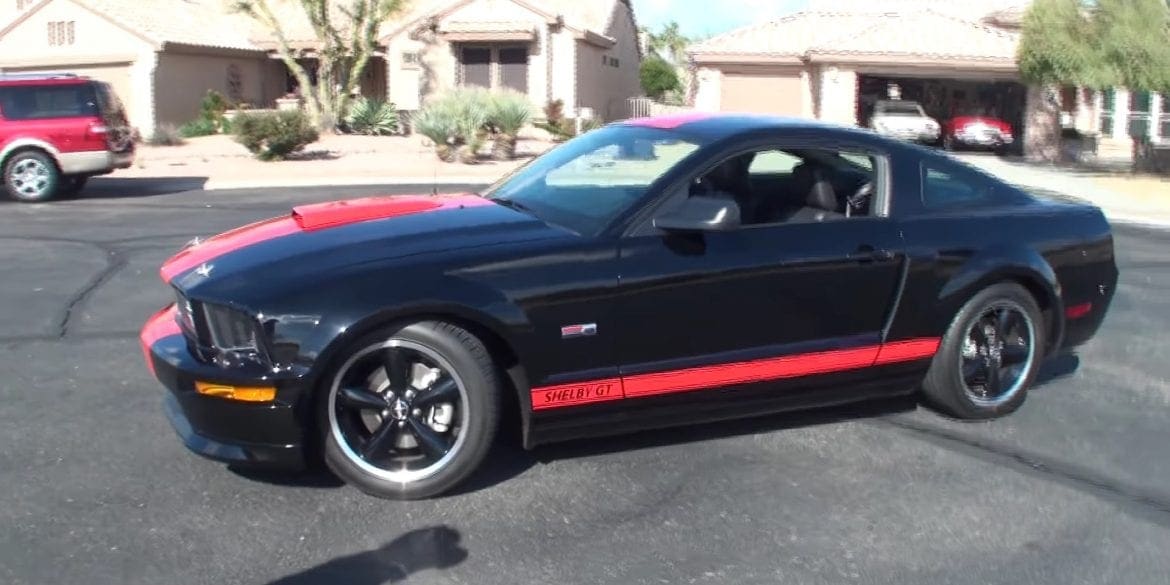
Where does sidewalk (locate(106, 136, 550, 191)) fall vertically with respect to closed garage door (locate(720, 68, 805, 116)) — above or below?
below

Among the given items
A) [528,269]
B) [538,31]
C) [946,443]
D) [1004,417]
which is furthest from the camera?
[538,31]

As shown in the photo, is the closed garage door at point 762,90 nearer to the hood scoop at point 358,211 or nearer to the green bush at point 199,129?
the green bush at point 199,129

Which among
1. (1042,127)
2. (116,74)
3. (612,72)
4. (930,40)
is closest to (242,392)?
(1042,127)

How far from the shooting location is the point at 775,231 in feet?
17.6

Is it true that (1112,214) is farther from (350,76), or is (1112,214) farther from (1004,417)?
(350,76)

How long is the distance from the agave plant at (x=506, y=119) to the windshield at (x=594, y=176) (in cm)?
1844

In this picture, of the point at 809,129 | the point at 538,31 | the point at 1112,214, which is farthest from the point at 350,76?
the point at 809,129

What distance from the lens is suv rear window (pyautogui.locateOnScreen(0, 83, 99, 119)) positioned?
1711 centimetres

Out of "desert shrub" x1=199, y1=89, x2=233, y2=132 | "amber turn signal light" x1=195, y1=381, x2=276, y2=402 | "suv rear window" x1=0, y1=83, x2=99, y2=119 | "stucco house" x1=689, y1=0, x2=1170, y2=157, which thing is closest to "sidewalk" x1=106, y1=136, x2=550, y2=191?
"desert shrub" x1=199, y1=89, x2=233, y2=132

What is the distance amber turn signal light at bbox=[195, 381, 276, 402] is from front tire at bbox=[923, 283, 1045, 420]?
10.3 ft

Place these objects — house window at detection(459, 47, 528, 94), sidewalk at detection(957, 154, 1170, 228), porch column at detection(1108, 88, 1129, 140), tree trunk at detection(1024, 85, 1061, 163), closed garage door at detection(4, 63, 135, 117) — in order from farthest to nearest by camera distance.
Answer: house window at detection(459, 47, 528, 94) < porch column at detection(1108, 88, 1129, 140) < closed garage door at detection(4, 63, 135, 117) < tree trunk at detection(1024, 85, 1061, 163) < sidewalk at detection(957, 154, 1170, 228)

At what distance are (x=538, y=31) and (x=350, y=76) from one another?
5665 mm

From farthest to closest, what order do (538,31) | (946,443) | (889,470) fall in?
(538,31) < (946,443) < (889,470)

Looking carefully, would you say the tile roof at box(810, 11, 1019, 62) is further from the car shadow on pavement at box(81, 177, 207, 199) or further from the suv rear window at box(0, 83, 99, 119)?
the suv rear window at box(0, 83, 99, 119)
